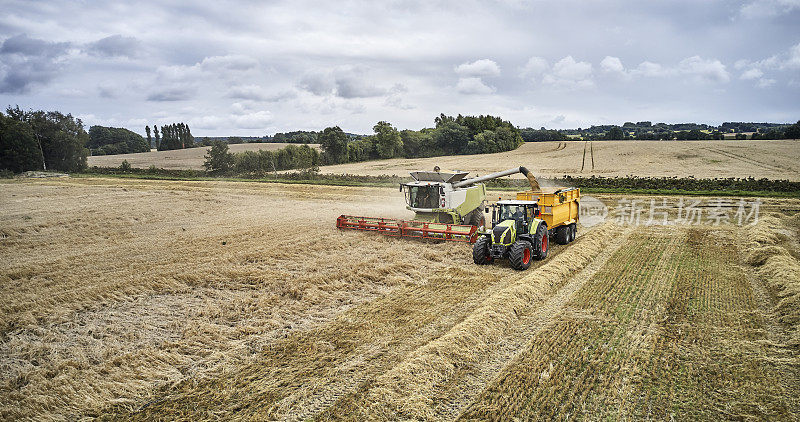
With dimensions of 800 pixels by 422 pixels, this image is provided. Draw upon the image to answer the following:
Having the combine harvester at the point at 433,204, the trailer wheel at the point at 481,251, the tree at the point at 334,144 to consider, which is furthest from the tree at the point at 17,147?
the trailer wheel at the point at 481,251

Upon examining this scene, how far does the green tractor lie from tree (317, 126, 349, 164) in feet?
152

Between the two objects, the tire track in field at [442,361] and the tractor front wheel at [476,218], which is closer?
the tire track in field at [442,361]

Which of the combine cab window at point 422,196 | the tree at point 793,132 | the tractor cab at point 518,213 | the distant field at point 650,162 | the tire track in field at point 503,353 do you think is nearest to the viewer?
the tire track in field at point 503,353

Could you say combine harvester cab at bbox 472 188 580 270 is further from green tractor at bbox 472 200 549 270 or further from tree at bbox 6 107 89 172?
tree at bbox 6 107 89 172

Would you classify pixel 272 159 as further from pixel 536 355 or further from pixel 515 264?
pixel 536 355

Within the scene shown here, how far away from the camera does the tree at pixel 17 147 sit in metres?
45.1

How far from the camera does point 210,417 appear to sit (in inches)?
224

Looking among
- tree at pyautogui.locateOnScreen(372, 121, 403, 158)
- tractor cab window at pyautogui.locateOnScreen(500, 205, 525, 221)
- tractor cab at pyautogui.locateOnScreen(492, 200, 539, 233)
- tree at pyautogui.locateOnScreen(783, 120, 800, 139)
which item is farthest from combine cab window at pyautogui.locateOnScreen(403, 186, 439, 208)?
tree at pyautogui.locateOnScreen(783, 120, 800, 139)

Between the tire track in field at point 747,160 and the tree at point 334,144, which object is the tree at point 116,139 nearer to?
the tree at point 334,144

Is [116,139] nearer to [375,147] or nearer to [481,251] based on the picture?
[375,147]

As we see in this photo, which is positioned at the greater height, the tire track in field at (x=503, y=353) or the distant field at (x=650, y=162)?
the distant field at (x=650, y=162)

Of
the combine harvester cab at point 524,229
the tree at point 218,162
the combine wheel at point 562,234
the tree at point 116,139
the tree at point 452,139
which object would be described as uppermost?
the tree at point 116,139

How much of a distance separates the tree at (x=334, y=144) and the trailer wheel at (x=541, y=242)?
154 ft

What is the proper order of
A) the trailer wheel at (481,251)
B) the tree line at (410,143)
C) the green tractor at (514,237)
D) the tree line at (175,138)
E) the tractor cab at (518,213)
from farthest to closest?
the tree line at (175,138) < the tree line at (410,143) < the tractor cab at (518,213) < the trailer wheel at (481,251) < the green tractor at (514,237)
